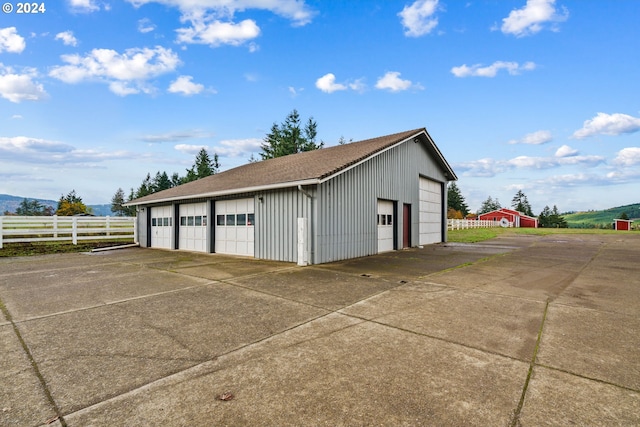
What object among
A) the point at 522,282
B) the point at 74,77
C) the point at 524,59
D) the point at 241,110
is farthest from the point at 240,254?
the point at 524,59

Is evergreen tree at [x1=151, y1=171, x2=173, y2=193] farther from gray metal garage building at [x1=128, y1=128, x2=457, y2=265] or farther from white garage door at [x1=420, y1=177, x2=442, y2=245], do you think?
white garage door at [x1=420, y1=177, x2=442, y2=245]

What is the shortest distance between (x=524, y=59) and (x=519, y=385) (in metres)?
16.0

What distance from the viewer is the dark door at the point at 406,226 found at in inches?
535

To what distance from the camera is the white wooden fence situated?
570 inches

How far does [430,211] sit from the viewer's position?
1623 centimetres

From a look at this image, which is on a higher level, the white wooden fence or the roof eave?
the roof eave

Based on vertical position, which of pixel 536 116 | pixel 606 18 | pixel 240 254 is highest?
pixel 606 18

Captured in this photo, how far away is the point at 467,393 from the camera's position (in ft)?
7.30

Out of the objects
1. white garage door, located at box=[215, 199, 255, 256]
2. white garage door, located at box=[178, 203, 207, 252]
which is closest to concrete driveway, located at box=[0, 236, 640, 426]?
white garage door, located at box=[215, 199, 255, 256]

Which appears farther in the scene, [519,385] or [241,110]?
[241,110]

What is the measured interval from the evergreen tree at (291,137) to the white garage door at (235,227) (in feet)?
93.4

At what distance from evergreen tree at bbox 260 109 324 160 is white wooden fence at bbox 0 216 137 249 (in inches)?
951

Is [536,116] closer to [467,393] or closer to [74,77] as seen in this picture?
[467,393]

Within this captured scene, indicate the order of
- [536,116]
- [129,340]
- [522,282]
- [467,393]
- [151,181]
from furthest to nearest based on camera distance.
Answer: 1. [151,181]
2. [536,116]
3. [522,282]
4. [129,340]
5. [467,393]
